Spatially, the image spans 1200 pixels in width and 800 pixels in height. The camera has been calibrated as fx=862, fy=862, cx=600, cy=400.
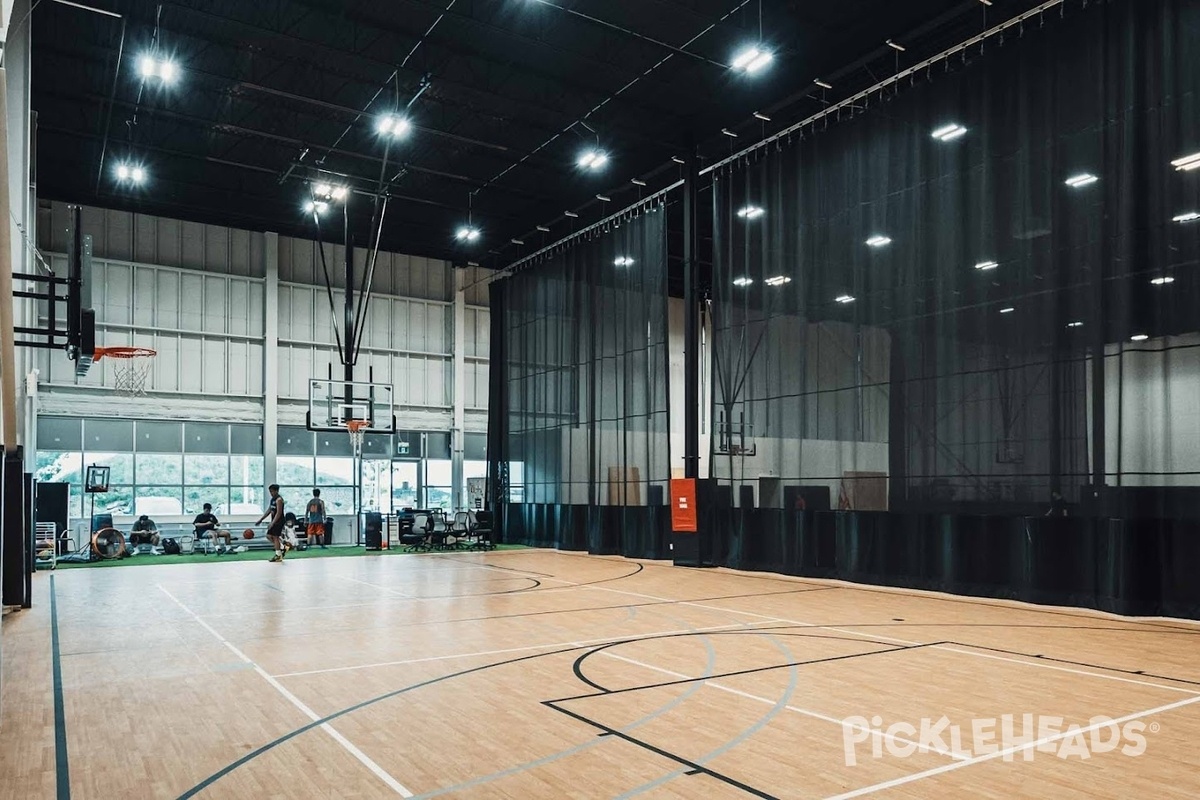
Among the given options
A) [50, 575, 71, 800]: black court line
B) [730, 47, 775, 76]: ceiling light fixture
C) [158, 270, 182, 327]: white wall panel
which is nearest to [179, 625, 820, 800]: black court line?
[50, 575, 71, 800]: black court line

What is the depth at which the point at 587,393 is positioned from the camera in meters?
21.8

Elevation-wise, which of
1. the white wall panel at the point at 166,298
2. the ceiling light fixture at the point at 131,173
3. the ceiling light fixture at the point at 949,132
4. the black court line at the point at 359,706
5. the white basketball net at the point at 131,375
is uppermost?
the ceiling light fixture at the point at 131,173

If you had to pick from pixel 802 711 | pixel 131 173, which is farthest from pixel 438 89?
pixel 802 711

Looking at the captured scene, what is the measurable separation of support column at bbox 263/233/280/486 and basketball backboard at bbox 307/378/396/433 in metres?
1.19

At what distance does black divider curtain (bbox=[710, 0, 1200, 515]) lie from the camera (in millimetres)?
10203

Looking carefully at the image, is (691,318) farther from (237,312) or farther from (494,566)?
(237,312)

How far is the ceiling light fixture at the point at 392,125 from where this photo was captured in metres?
16.6

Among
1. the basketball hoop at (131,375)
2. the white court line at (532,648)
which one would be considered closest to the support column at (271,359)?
the basketball hoop at (131,375)

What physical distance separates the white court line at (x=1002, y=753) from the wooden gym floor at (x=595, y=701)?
0.05 ft

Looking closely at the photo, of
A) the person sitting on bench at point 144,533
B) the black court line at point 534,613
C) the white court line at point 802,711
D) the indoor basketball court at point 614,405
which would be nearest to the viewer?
the white court line at point 802,711

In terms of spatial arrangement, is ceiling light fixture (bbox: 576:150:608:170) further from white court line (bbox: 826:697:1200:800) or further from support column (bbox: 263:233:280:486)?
white court line (bbox: 826:697:1200:800)

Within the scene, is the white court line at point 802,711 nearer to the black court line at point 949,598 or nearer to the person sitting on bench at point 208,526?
the black court line at point 949,598

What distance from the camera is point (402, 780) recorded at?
416cm

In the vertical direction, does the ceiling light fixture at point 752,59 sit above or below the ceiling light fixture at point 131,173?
below
